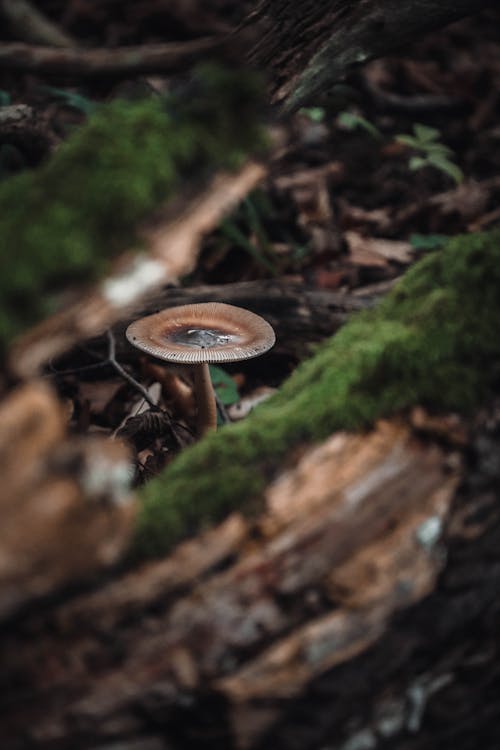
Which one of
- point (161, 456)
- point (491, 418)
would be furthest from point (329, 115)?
point (491, 418)

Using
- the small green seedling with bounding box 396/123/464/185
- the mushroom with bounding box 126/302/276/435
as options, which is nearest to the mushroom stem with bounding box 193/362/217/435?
the mushroom with bounding box 126/302/276/435

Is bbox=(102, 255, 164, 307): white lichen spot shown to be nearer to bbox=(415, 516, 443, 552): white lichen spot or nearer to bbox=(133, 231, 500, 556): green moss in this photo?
bbox=(133, 231, 500, 556): green moss

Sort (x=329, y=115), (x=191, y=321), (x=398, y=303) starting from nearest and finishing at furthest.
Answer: (x=398, y=303) < (x=191, y=321) < (x=329, y=115)

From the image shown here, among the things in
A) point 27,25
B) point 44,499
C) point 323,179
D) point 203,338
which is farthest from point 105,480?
point 27,25

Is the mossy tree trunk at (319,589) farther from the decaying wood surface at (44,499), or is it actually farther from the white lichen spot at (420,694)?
the decaying wood surface at (44,499)

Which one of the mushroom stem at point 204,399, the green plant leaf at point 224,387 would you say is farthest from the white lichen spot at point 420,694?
the green plant leaf at point 224,387

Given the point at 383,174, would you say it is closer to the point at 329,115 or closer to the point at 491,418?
the point at 329,115
